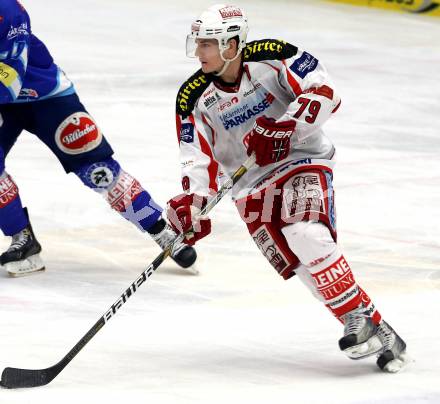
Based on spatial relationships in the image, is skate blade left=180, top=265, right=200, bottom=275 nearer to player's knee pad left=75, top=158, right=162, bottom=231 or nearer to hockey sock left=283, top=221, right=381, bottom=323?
player's knee pad left=75, top=158, right=162, bottom=231

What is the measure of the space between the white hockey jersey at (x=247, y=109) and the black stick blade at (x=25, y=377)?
82 cm

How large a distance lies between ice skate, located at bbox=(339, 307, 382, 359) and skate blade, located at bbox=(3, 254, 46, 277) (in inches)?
73.8

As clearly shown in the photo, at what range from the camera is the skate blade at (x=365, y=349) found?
441 cm

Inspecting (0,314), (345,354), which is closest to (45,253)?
(0,314)

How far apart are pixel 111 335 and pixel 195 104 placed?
899mm

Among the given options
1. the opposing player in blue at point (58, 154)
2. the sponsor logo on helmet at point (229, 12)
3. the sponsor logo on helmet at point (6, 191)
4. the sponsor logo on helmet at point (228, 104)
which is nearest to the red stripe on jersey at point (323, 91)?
the sponsor logo on helmet at point (228, 104)

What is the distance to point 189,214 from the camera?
4.64 m

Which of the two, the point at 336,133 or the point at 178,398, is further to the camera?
the point at 336,133

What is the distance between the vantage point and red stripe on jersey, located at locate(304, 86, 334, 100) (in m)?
4.63

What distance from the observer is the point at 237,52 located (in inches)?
185

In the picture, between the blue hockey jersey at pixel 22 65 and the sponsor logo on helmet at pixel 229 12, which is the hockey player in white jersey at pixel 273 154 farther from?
the blue hockey jersey at pixel 22 65

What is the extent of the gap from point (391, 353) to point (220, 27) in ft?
4.06

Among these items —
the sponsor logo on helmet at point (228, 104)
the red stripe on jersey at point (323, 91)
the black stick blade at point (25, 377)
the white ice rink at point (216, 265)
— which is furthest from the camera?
the sponsor logo on helmet at point (228, 104)

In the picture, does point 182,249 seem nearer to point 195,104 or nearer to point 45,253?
point 45,253
